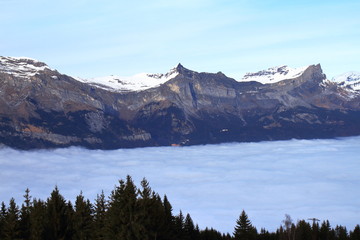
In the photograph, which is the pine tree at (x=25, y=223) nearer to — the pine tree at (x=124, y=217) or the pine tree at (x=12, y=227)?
the pine tree at (x=12, y=227)

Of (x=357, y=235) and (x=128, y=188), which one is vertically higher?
(x=128, y=188)

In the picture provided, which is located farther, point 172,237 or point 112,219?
point 172,237

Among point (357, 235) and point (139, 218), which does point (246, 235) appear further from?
point (139, 218)

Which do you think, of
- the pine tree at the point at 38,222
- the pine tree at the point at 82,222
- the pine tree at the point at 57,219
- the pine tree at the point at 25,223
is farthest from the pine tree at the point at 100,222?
the pine tree at the point at 25,223

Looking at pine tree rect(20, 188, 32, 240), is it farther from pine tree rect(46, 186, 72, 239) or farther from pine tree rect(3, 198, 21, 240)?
pine tree rect(46, 186, 72, 239)

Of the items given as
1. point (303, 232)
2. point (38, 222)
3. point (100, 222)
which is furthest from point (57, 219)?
point (303, 232)

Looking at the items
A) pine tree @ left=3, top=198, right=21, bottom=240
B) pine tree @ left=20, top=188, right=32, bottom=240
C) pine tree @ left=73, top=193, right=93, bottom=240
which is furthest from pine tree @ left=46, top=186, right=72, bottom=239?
pine tree @ left=3, top=198, right=21, bottom=240

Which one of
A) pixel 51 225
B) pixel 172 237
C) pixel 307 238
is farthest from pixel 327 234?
pixel 51 225

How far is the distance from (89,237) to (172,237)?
12145 mm

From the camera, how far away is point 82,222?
9381 centimetres

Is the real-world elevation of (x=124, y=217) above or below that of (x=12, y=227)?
above

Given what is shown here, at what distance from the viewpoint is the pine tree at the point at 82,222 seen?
90.8m

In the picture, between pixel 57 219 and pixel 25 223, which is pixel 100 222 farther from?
pixel 25 223

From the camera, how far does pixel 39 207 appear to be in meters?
89.8
